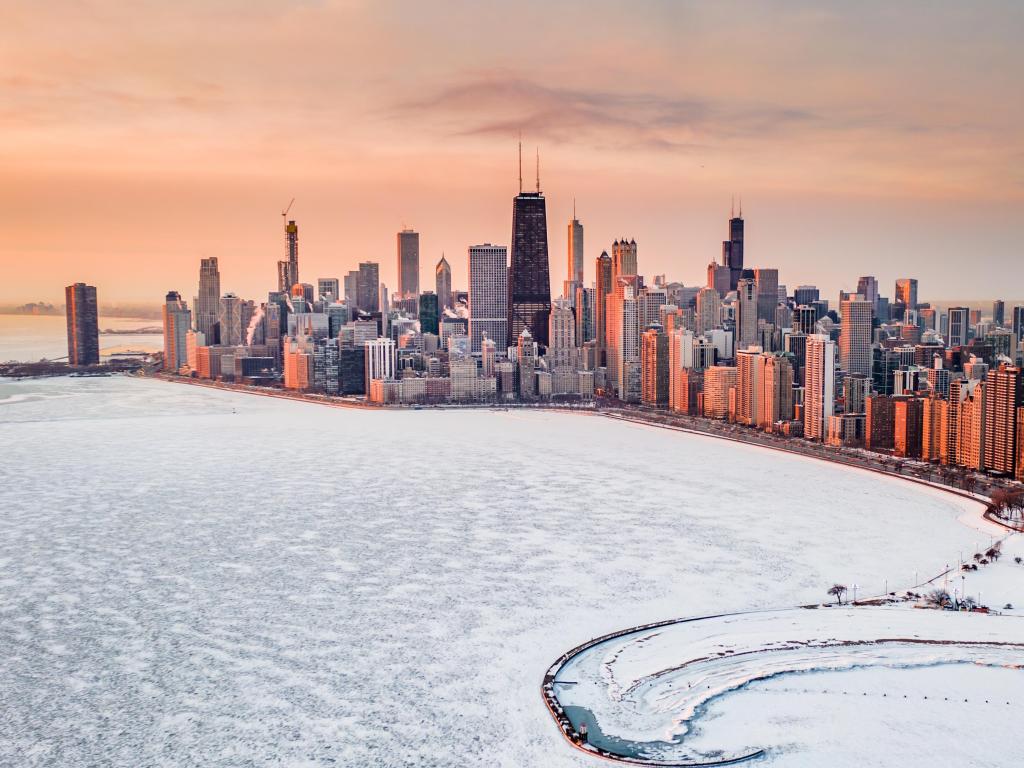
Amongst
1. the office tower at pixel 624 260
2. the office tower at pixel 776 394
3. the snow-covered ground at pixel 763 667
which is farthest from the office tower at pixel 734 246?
the snow-covered ground at pixel 763 667

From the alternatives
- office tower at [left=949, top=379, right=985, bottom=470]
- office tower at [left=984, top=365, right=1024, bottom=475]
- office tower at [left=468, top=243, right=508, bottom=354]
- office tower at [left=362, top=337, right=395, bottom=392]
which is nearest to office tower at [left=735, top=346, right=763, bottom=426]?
office tower at [left=949, top=379, right=985, bottom=470]

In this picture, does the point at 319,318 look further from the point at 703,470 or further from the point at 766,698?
the point at 766,698

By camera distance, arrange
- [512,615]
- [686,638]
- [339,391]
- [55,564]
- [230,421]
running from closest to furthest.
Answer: [686,638]
[512,615]
[55,564]
[230,421]
[339,391]

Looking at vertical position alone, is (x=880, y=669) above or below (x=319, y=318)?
below

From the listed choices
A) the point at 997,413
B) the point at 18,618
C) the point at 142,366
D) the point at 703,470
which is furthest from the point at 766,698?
the point at 142,366

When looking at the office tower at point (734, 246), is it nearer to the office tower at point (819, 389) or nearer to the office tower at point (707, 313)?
the office tower at point (707, 313)

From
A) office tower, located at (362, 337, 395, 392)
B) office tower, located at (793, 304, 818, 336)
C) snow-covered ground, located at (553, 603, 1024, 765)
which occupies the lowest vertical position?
snow-covered ground, located at (553, 603, 1024, 765)

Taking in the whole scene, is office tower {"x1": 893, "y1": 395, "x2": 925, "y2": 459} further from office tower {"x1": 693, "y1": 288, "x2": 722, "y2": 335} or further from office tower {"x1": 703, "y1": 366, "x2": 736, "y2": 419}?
office tower {"x1": 693, "y1": 288, "x2": 722, "y2": 335}

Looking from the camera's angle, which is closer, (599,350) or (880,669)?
(880,669)
